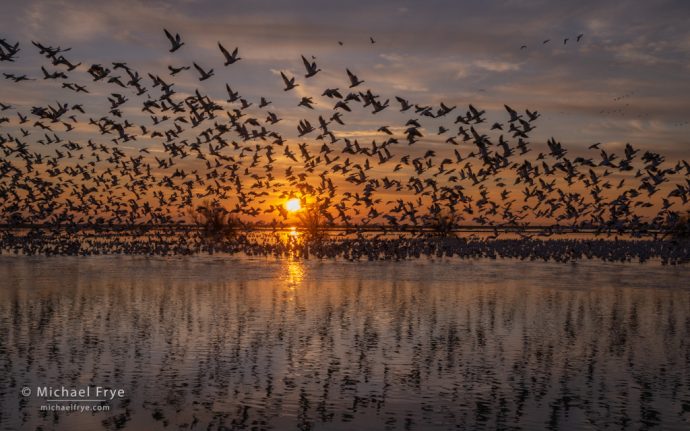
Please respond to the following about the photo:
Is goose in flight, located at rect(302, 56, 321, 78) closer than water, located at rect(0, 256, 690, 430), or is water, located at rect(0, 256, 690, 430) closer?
water, located at rect(0, 256, 690, 430)

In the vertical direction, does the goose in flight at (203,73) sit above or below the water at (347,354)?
above

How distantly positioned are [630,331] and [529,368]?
Result: 7.60 metres

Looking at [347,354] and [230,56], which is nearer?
[347,354]

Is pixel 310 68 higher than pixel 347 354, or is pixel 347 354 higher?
pixel 310 68

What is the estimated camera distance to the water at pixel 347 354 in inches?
600

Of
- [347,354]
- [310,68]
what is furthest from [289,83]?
[347,354]

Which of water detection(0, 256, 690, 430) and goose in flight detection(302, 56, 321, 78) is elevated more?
goose in flight detection(302, 56, 321, 78)

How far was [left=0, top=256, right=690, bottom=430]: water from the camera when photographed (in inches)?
600

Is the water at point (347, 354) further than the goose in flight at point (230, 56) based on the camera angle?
No

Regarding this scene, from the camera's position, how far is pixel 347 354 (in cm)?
2061

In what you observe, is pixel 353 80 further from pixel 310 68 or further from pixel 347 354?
pixel 347 354

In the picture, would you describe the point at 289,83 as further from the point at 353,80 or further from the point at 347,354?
the point at 347,354

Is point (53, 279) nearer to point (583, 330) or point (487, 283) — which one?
point (487, 283)

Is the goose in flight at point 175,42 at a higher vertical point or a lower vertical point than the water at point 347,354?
higher
